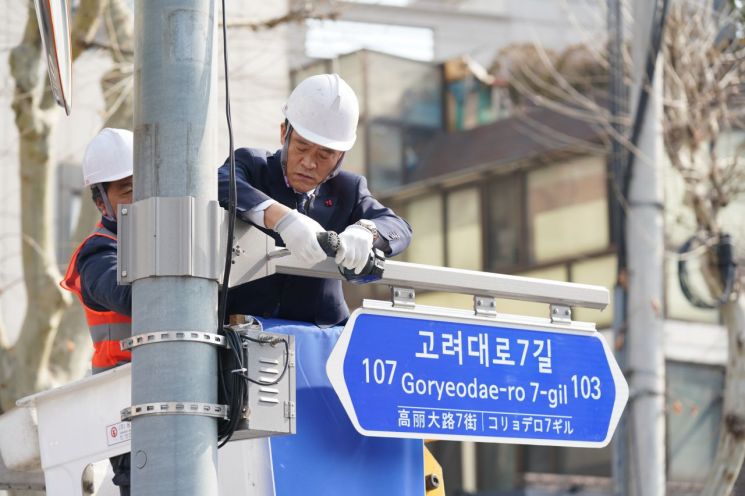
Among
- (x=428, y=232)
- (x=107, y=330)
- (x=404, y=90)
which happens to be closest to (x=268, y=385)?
(x=107, y=330)

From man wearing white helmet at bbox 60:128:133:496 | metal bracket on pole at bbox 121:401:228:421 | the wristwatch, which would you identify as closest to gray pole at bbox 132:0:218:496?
metal bracket on pole at bbox 121:401:228:421

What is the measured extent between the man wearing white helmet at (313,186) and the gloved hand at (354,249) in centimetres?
32

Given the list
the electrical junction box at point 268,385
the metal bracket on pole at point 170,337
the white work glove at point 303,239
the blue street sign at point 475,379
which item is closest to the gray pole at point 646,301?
the blue street sign at point 475,379

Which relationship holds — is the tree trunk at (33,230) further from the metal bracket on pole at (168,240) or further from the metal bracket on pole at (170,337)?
the metal bracket on pole at (170,337)

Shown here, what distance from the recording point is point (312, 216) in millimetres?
5621

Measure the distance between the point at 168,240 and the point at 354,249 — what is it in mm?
704

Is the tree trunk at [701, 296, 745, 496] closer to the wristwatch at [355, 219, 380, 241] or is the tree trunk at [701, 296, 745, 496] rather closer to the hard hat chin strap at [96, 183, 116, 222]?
the hard hat chin strap at [96, 183, 116, 222]

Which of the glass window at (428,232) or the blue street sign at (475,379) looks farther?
the glass window at (428,232)

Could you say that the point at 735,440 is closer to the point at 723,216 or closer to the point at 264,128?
the point at 723,216

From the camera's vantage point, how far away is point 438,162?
26.5 m

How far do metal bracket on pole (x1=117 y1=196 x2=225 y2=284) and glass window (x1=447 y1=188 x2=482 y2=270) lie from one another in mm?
20414

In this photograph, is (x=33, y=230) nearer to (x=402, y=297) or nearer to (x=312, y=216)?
(x=312, y=216)

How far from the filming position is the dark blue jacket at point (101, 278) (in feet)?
17.5

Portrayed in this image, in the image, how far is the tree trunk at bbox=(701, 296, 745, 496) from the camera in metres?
13.0
